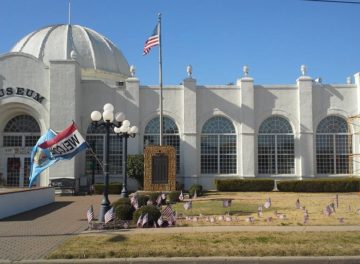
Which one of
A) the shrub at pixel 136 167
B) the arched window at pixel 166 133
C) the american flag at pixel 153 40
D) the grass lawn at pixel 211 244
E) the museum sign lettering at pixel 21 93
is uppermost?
Answer: the american flag at pixel 153 40

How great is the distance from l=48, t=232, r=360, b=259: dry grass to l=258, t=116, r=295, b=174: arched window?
22.7 m

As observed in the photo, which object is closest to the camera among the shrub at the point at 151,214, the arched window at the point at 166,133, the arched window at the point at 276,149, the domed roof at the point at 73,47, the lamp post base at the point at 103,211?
the shrub at the point at 151,214

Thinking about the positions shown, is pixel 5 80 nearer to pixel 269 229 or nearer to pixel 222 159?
pixel 222 159

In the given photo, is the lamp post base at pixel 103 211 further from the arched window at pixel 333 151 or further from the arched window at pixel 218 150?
the arched window at pixel 333 151

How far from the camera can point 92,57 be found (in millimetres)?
41094

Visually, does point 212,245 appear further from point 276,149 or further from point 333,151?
point 333,151

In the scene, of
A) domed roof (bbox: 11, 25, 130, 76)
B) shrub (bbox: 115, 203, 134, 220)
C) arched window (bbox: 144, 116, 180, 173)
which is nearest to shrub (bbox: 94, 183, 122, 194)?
arched window (bbox: 144, 116, 180, 173)

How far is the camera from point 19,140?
33.6 metres

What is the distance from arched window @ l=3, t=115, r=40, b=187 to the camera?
33250 millimetres

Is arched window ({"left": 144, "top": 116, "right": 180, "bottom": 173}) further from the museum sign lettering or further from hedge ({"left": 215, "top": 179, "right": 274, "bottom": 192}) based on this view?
the museum sign lettering

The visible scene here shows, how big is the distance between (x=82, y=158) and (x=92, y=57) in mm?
11299

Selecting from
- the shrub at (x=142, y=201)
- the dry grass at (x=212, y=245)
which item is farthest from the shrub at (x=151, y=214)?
the shrub at (x=142, y=201)

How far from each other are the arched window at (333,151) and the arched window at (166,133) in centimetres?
1043

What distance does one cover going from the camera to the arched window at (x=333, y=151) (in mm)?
34844
